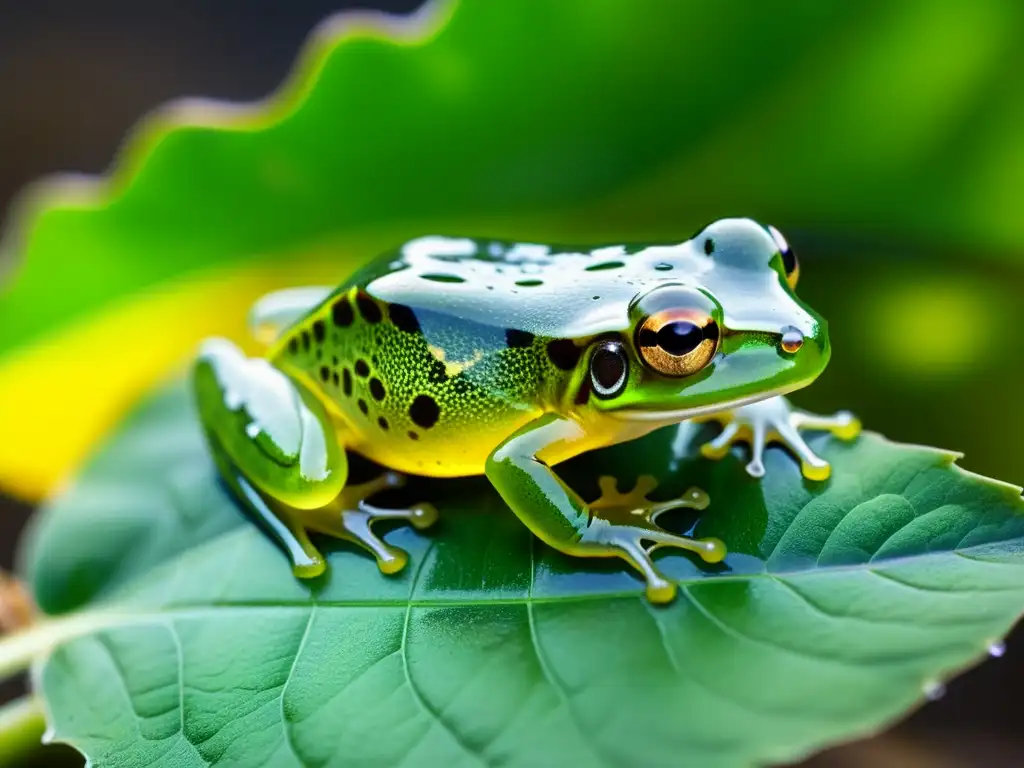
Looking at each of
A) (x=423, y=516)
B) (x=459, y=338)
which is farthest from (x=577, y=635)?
(x=459, y=338)

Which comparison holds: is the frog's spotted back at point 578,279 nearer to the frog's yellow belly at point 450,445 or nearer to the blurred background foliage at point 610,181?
the frog's yellow belly at point 450,445

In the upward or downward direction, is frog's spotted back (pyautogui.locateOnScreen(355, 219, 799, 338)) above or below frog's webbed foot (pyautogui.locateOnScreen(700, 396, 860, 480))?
above

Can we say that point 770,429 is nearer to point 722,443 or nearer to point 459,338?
point 722,443

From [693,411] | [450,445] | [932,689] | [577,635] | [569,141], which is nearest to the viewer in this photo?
[932,689]

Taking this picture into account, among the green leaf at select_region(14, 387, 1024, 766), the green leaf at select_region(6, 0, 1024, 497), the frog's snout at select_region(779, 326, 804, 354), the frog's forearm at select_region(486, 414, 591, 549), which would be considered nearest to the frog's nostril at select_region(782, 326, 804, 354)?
the frog's snout at select_region(779, 326, 804, 354)

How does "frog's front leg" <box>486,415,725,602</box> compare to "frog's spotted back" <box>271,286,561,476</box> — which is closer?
"frog's front leg" <box>486,415,725,602</box>

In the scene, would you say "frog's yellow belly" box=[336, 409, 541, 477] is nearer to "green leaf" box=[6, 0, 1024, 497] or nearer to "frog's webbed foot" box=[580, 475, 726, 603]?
"frog's webbed foot" box=[580, 475, 726, 603]

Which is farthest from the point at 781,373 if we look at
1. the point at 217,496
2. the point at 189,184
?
the point at 189,184
